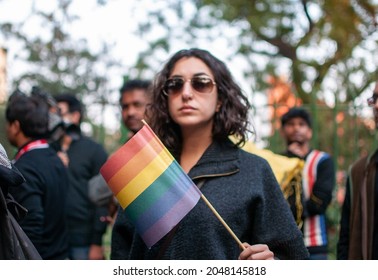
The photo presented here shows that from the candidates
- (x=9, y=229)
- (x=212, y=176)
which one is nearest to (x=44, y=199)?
(x=212, y=176)

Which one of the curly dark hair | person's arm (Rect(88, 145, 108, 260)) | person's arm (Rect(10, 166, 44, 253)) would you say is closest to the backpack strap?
the curly dark hair

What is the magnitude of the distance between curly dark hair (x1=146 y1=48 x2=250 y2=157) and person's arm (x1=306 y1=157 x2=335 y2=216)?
1895 mm

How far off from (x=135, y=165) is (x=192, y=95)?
459 mm

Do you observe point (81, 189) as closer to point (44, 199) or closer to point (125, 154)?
point (44, 199)

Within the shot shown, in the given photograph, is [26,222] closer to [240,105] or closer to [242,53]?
[240,105]

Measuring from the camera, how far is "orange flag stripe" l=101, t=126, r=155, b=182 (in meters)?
2.30

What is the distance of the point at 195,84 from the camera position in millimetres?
2658

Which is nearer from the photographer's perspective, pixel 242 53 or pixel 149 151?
pixel 149 151

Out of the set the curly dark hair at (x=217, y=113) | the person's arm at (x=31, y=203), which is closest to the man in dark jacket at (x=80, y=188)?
the person's arm at (x=31, y=203)

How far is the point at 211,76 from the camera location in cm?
270

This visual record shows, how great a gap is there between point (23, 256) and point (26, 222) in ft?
5.08

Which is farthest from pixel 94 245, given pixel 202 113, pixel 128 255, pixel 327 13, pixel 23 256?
pixel 327 13

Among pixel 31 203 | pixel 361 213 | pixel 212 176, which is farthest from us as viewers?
pixel 31 203
